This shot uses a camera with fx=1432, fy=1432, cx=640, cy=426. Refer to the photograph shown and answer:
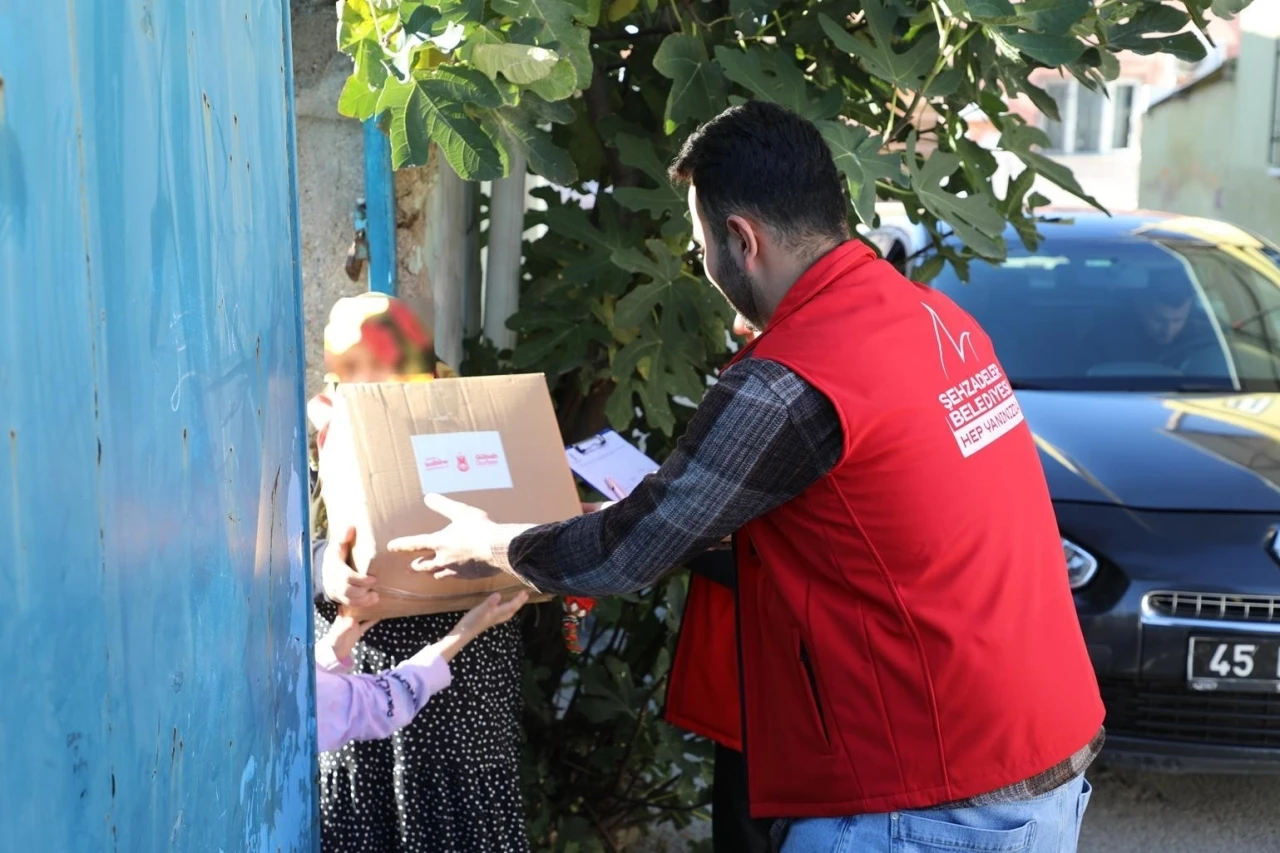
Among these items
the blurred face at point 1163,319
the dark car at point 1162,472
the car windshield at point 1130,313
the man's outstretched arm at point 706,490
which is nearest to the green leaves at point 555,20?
the man's outstretched arm at point 706,490

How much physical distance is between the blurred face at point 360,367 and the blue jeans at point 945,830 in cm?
103

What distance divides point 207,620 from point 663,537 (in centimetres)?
80

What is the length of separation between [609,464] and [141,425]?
1631mm

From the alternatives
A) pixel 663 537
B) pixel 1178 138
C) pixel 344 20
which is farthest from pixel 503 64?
pixel 1178 138

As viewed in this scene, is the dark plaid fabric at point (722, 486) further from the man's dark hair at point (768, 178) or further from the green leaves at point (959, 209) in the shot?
the green leaves at point (959, 209)

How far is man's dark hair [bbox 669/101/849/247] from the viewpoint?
190cm

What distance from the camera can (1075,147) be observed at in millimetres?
29344

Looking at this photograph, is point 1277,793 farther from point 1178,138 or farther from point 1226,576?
point 1178,138

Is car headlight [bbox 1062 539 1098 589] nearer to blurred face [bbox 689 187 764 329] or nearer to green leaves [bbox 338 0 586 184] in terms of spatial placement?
green leaves [bbox 338 0 586 184]

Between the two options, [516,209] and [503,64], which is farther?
[516,209]

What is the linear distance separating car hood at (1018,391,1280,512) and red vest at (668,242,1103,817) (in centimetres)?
247

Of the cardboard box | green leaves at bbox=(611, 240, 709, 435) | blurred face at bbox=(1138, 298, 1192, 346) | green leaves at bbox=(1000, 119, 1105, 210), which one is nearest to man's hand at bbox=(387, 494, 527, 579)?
the cardboard box

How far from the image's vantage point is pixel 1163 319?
205 inches

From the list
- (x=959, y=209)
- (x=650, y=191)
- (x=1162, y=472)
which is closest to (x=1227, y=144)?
(x=1162, y=472)
